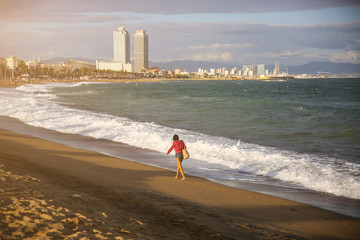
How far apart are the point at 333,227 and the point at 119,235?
14.9 feet

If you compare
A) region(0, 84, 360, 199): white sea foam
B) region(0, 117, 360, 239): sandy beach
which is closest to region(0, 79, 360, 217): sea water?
region(0, 84, 360, 199): white sea foam

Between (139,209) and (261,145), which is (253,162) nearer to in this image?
(261,145)

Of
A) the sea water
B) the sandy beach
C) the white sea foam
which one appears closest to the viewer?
the sandy beach

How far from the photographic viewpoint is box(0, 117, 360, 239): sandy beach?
573cm

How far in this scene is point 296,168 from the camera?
12.0 meters

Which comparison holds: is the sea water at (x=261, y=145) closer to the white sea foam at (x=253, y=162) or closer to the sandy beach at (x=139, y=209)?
the white sea foam at (x=253, y=162)

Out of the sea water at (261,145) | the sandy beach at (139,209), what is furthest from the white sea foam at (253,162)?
the sandy beach at (139,209)

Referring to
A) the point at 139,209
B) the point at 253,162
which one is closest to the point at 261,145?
the point at 253,162

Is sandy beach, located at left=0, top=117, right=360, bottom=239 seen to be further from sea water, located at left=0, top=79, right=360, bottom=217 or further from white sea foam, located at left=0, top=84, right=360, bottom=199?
white sea foam, located at left=0, top=84, right=360, bottom=199

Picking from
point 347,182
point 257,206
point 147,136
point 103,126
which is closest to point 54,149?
point 147,136

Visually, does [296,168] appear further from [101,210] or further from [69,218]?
[69,218]

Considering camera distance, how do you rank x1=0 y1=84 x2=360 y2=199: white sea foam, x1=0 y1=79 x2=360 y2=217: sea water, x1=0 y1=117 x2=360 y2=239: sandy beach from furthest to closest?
x1=0 y1=79 x2=360 y2=217: sea water → x1=0 y1=84 x2=360 y2=199: white sea foam → x1=0 y1=117 x2=360 y2=239: sandy beach

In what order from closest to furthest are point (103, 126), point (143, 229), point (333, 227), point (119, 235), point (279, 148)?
point (119, 235), point (143, 229), point (333, 227), point (279, 148), point (103, 126)

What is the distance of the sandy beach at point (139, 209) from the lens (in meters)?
5.73
